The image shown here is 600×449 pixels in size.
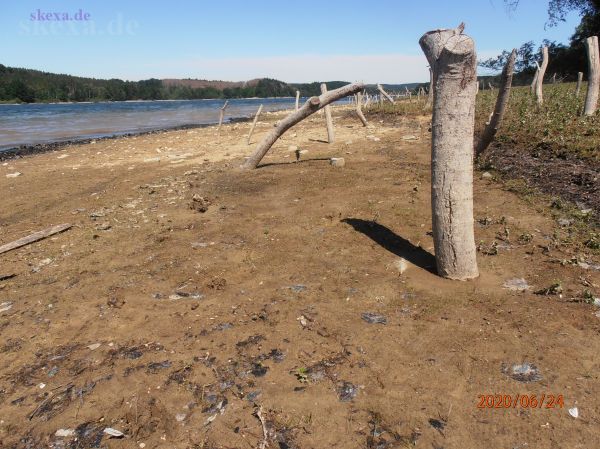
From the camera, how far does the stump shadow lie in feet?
14.6


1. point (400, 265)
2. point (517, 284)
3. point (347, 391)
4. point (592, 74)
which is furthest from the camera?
point (592, 74)

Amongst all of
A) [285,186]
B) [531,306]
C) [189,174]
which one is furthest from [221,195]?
[531,306]

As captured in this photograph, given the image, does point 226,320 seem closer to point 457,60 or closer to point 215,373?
point 215,373

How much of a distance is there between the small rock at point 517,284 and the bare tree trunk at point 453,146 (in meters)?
0.29

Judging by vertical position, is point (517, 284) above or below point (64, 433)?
above

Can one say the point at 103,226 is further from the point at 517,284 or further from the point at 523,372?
the point at 523,372

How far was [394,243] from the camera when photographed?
4.94 m

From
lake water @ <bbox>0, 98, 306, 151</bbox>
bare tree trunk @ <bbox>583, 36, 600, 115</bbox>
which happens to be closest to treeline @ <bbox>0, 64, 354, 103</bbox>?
lake water @ <bbox>0, 98, 306, 151</bbox>

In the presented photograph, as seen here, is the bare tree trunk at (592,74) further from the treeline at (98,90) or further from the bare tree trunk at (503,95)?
the treeline at (98,90)

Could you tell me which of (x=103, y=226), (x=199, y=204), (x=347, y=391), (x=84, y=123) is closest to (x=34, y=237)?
(x=103, y=226)

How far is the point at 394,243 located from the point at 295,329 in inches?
79.7

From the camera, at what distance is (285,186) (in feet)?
24.4
